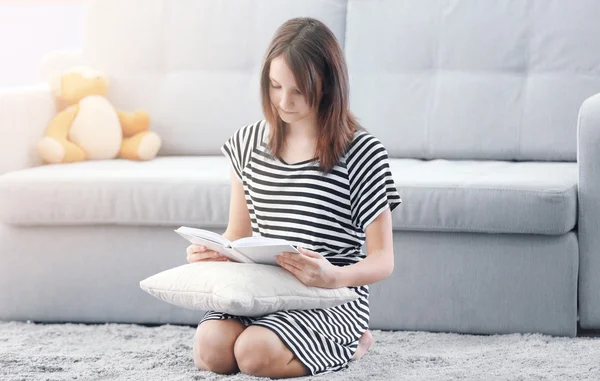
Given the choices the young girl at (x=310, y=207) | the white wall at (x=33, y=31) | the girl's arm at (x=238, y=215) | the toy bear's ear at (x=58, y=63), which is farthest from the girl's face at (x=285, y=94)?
the white wall at (x=33, y=31)

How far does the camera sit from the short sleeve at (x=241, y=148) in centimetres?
197

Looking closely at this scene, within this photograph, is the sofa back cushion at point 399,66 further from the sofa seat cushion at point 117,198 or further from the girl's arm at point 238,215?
the girl's arm at point 238,215

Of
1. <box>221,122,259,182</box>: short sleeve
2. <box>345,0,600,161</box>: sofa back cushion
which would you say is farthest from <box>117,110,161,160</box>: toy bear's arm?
<box>221,122,259,182</box>: short sleeve

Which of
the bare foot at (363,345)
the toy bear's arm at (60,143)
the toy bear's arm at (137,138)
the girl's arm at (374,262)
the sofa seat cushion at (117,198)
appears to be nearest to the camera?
the girl's arm at (374,262)

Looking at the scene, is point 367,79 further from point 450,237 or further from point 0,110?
point 0,110

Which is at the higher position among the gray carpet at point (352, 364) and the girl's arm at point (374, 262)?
the girl's arm at point (374, 262)

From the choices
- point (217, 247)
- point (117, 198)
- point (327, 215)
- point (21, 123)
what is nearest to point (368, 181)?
point (327, 215)

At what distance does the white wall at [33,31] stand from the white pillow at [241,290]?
92.3 inches

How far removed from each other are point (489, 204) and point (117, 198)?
0.91m

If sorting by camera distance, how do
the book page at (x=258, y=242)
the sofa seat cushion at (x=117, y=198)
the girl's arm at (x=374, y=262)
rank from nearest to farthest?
the book page at (x=258, y=242)
the girl's arm at (x=374, y=262)
the sofa seat cushion at (x=117, y=198)

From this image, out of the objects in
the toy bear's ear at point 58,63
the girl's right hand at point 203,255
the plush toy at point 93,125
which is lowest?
the girl's right hand at point 203,255

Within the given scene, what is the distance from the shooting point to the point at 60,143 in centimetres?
270

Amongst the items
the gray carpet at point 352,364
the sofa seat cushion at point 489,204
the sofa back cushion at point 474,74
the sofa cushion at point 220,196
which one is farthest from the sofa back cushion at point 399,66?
the gray carpet at point 352,364

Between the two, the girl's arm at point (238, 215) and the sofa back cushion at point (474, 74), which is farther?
the sofa back cushion at point (474, 74)
